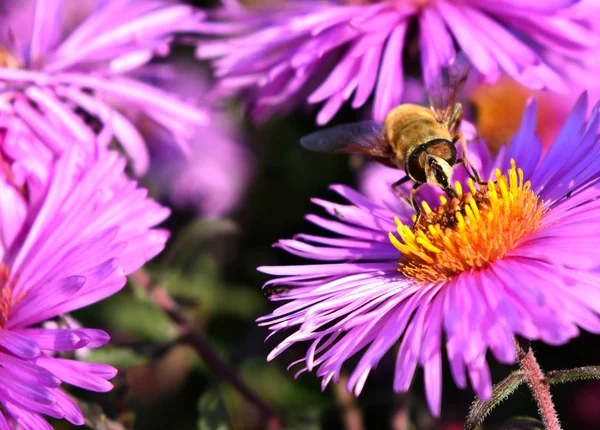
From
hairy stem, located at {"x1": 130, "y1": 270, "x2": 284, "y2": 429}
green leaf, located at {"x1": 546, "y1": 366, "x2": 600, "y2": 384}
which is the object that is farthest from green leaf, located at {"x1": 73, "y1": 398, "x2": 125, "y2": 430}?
green leaf, located at {"x1": 546, "y1": 366, "x2": 600, "y2": 384}

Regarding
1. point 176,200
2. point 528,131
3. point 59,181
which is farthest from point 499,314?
point 176,200

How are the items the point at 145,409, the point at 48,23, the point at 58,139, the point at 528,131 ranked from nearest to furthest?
the point at 528,131, the point at 58,139, the point at 48,23, the point at 145,409

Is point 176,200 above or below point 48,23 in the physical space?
below

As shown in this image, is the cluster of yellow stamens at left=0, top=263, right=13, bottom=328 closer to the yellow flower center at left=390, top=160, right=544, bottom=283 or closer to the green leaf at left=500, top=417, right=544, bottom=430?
the yellow flower center at left=390, top=160, right=544, bottom=283

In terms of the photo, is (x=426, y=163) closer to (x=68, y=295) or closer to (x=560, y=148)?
(x=560, y=148)

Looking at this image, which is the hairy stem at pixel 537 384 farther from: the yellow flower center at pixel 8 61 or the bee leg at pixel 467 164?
the yellow flower center at pixel 8 61
